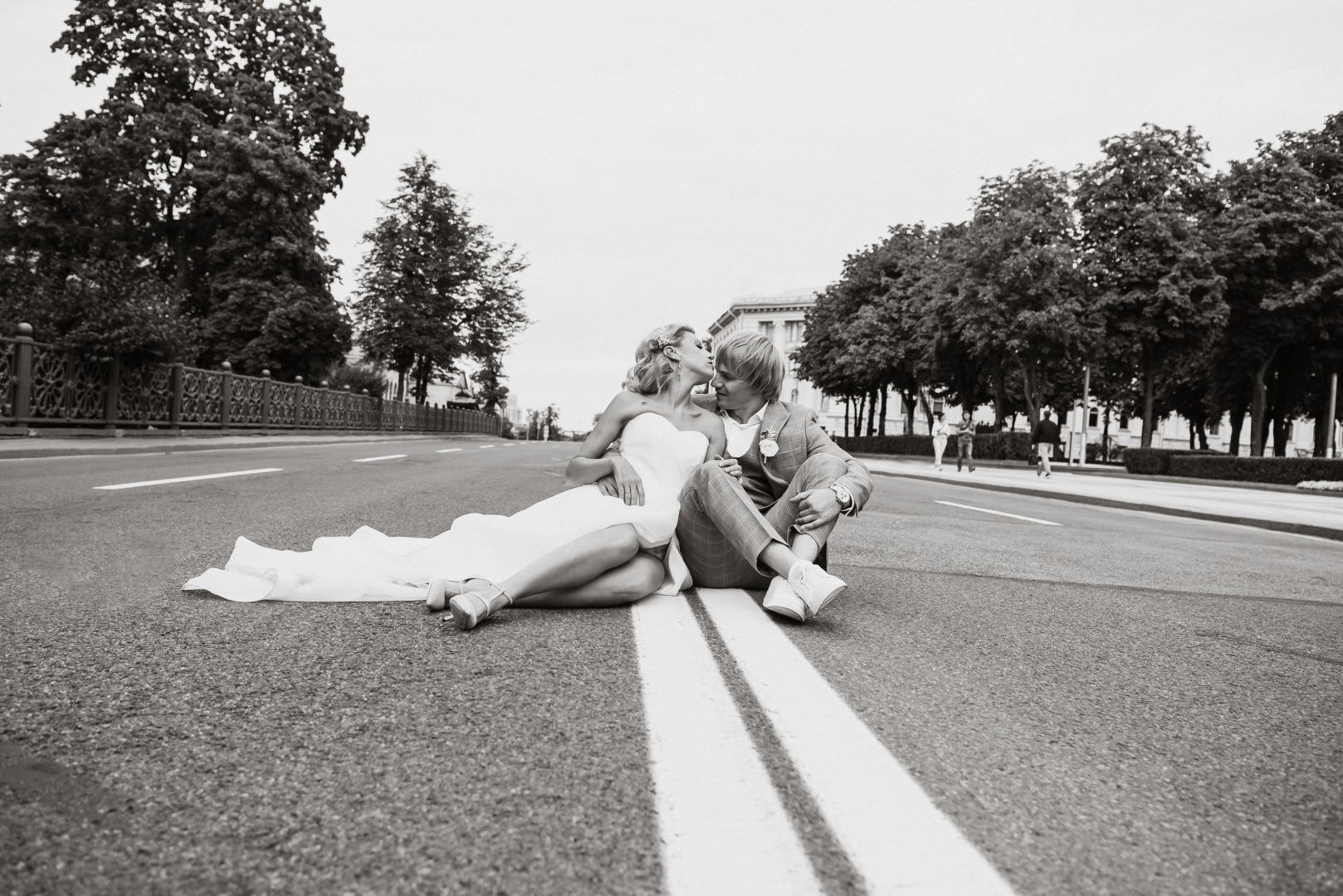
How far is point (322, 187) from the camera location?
3453 cm

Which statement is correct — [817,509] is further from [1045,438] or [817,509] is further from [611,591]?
[1045,438]

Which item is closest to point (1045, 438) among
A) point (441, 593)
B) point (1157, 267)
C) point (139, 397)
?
point (1157, 267)

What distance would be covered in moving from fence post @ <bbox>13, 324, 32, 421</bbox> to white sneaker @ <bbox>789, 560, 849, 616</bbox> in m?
17.1

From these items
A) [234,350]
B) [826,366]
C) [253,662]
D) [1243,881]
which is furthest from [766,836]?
[826,366]

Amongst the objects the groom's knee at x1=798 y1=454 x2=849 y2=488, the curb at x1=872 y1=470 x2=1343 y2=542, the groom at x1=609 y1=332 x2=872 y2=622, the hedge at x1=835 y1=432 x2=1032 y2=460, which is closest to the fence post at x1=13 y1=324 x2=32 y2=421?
the groom at x1=609 y1=332 x2=872 y2=622

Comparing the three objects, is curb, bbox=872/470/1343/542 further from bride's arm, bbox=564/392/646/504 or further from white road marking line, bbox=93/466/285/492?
white road marking line, bbox=93/466/285/492

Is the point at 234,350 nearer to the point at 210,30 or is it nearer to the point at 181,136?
the point at 181,136

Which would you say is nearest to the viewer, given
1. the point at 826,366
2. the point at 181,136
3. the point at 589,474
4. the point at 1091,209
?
the point at 589,474

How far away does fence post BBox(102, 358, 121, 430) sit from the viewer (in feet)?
63.0

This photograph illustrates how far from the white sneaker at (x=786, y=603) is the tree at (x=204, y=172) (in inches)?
1250

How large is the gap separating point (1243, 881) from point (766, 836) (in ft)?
2.66

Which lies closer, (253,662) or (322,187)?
(253,662)

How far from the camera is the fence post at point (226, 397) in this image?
25.2 meters

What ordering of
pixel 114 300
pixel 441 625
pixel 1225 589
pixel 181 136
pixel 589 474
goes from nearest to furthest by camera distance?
1. pixel 441 625
2. pixel 589 474
3. pixel 1225 589
4. pixel 114 300
5. pixel 181 136
